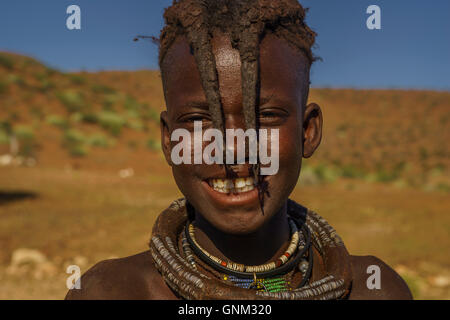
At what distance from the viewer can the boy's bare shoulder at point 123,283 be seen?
2.18 metres

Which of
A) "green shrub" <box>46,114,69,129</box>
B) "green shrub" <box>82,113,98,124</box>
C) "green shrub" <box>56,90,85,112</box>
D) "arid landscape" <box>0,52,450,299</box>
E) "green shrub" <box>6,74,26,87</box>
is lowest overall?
"arid landscape" <box>0,52,450,299</box>

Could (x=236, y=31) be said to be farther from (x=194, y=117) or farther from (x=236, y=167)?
(x=236, y=167)

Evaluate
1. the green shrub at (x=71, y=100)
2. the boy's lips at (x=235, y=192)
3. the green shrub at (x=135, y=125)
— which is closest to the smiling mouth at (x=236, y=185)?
the boy's lips at (x=235, y=192)

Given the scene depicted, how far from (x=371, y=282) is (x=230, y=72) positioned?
4.95 feet

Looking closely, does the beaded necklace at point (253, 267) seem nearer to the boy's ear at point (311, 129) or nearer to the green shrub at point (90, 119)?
the boy's ear at point (311, 129)

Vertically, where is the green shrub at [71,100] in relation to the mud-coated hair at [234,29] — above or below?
above

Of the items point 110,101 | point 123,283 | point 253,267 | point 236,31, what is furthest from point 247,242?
point 110,101

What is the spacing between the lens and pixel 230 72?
6.56 feet

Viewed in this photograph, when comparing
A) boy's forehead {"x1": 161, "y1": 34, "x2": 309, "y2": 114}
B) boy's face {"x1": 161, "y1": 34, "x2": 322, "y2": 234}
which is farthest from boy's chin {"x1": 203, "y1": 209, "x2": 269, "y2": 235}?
boy's forehead {"x1": 161, "y1": 34, "x2": 309, "y2": 114}

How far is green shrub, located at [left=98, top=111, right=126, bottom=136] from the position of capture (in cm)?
2856

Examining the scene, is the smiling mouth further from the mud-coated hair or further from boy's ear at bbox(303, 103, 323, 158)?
boy's ear at bbox(303, 103, 323, 158)

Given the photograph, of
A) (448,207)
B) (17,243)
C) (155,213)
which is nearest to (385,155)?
(448,207)

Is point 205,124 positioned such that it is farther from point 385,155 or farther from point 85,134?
point 385,155
